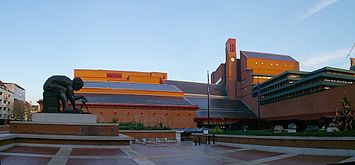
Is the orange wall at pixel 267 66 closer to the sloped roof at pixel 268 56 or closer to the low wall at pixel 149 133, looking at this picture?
the sloped roof at pixel 268 56

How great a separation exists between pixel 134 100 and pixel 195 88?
29.3 m

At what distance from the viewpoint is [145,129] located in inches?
1774

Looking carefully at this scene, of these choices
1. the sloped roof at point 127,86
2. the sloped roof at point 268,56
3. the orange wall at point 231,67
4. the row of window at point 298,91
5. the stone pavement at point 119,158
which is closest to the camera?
the stone pavement at point 119,158

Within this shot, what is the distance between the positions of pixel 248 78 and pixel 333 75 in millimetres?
29716

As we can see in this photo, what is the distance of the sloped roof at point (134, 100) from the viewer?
72.9 metres

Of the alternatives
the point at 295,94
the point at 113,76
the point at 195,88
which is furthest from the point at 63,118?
the point at 113,76

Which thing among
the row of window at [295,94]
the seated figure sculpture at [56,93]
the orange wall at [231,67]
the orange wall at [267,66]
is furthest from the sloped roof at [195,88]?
the seated figure sculpture at [56,93]

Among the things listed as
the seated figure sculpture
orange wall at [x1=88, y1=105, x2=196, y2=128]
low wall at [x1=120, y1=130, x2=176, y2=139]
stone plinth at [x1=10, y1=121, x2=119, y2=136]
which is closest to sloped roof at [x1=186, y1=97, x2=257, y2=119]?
orange wall at [x1=88, y1=105, x2=196, y2=128]

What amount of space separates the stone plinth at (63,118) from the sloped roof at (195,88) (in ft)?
223

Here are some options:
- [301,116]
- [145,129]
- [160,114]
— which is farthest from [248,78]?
[145,129]

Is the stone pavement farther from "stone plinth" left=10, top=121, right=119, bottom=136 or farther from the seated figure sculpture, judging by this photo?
the seated figure sculpture

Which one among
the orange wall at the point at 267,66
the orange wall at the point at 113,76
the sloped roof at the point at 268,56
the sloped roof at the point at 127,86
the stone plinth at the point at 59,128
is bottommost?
the stone plinth at the point at 59,128

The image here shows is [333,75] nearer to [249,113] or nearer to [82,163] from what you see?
[249,113]

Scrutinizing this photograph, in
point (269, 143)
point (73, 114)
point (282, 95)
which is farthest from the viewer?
point (282, 95)
